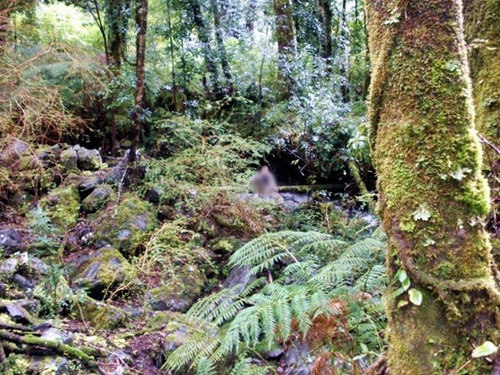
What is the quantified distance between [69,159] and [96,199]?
872 mm

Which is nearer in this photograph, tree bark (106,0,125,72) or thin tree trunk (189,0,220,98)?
tree bark (106,0,125,72)

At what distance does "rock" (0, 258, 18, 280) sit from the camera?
325cm

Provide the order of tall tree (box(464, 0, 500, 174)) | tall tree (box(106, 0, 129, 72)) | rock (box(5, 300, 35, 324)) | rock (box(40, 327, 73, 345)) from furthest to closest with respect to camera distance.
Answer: tall tree (box(106, 0, 129, 72))
rock (box(5, 300, 35, 324))
rock (box(40, 327, 73, 345))
tall tree (box(464, 0, 500, 174))

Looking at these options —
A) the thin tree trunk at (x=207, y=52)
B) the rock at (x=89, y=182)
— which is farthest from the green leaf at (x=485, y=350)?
the thin tree trunk at (x=207, y=52)

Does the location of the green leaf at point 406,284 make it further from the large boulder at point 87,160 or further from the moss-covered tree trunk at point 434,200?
the large boulder at point 87,160

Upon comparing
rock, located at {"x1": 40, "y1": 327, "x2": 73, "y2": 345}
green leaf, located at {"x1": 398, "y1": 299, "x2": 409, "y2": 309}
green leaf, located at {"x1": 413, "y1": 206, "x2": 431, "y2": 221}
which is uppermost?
green leaf, located at {"x1": 413, "y1": 206, "x2": 431, "y2": 221}

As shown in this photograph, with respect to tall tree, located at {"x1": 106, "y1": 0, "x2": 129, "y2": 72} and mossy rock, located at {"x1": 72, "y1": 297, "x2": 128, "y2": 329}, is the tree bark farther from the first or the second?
mossy rock, located at {"x1": 72, "y1": 297, "x2": 128, "y2": 329}

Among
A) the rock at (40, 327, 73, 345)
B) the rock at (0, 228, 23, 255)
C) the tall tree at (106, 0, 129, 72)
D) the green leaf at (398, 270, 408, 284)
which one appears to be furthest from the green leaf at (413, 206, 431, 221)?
the tall tree at (106, 0, 129, 72)

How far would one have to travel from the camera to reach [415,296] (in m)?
1.12

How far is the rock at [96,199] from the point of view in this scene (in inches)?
188

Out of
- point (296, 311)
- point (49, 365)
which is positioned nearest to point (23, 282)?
point (49, 365)

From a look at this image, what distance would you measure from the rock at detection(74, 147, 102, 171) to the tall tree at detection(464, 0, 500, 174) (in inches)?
188

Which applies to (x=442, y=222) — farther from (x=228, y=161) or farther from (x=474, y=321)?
(x=228, y=161)

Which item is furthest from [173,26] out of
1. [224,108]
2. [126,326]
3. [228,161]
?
[126,326]
